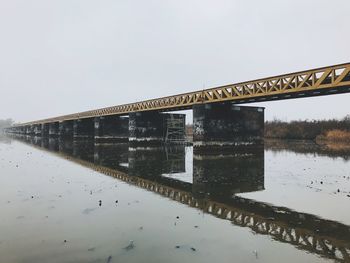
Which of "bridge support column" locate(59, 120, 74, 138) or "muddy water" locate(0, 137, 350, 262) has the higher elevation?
"bridge support column" locate(59, 120, 74, 138)

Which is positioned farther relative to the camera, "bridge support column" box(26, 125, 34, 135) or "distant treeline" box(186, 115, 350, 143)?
"bridge support column" box(26, 125, 34, 135)

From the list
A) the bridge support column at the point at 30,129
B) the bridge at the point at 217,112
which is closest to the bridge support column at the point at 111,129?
the bridge at the point at 217,112

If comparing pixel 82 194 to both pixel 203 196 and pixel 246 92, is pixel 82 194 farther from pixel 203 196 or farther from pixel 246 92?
pixel 246 92

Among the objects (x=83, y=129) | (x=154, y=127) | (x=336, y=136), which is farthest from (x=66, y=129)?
(x=336, y=136)

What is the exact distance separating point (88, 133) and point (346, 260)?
59255mm

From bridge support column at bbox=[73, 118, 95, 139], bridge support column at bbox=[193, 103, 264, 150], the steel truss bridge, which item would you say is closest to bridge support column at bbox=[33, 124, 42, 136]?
bridge support column at bbox=[73, 118, 95, 139]

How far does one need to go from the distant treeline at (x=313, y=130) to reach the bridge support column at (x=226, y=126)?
2419 cm

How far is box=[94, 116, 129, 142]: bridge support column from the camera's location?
50.3 m

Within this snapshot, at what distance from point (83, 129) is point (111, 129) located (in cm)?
1168

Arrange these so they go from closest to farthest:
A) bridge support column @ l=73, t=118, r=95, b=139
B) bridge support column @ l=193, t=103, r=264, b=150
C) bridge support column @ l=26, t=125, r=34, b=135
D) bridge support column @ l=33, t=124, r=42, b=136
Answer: bridge support column @ l=193, t=103, r=264, b=150, bridge support column @ l=73, t=118, r=95, b=139, bridge support column @ l=33, t=124, r=42, b=136, bridge support column @ l=26, t=125, r=34, b=135

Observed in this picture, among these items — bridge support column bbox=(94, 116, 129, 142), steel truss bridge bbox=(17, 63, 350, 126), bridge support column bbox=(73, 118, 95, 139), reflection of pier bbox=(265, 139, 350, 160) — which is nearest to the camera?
steel truss bridge bbox=(17, 63, 350, 126)

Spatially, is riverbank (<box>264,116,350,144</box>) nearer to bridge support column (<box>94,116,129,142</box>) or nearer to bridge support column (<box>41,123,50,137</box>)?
bridge support column (<box>94,116,129,142</box>)

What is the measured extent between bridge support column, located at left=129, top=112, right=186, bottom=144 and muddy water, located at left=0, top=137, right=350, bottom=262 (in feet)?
88.5

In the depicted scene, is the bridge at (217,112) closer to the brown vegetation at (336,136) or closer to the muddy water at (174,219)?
the muddy water at (174,219)
